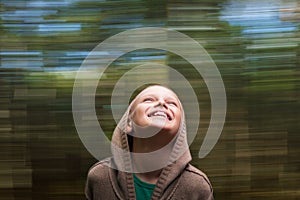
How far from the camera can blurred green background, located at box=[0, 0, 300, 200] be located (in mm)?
3264

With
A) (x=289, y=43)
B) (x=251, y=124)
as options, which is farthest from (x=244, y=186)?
(x=289, y=43)

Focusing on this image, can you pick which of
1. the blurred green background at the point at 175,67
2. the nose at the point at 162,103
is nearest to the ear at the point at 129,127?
the nose at the point at 162,103

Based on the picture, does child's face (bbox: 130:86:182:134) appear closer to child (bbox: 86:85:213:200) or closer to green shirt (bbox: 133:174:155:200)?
child (bbox: 86:85:213:200)

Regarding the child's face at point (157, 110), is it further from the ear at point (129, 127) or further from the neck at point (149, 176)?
the neck at point (149, 176)

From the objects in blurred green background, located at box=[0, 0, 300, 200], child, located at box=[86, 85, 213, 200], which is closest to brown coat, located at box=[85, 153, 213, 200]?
child, located at box=[86, 85, 213, 200]

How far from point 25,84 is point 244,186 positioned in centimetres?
148

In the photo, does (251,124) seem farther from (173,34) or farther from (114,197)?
(114,197)

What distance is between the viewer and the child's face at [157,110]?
6.30ft

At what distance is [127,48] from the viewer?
3.24 m

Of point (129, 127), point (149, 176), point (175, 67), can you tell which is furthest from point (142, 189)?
point (175, 67)

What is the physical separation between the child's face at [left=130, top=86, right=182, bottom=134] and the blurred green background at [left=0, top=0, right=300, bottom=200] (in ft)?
4.12

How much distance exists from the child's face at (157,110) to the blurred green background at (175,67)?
1255 mm

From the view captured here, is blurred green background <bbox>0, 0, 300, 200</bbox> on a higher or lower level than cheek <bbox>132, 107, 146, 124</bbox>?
lower

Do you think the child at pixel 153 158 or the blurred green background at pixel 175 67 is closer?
the child at pixel 153 158
